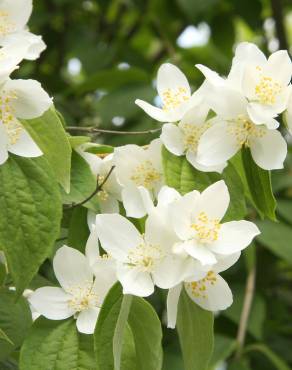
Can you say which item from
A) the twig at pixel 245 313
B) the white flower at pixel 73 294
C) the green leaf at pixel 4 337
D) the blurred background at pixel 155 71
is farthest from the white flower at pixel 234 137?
the twig at pixel 245 313

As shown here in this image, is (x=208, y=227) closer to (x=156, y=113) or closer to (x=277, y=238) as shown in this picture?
(x=156, y=113)

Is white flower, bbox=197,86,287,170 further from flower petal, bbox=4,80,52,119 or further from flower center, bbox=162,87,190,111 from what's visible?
flower petal, bbox=4,80,52,119

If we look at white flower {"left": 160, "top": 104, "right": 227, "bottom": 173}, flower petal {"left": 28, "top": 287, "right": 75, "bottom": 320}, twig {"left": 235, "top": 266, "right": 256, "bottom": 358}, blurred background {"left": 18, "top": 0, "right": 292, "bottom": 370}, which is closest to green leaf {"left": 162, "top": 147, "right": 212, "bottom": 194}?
white flower {"left": 160, "top": 104, "right": 227, "bottom": 173}

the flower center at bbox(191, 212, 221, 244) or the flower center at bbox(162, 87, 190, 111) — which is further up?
the flower center at bbox(162, 87, 190, 111)

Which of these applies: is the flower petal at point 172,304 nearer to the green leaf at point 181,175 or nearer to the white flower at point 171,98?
the green leaf at point 181,175

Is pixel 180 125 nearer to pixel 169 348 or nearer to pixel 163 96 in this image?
pixel 163 96
